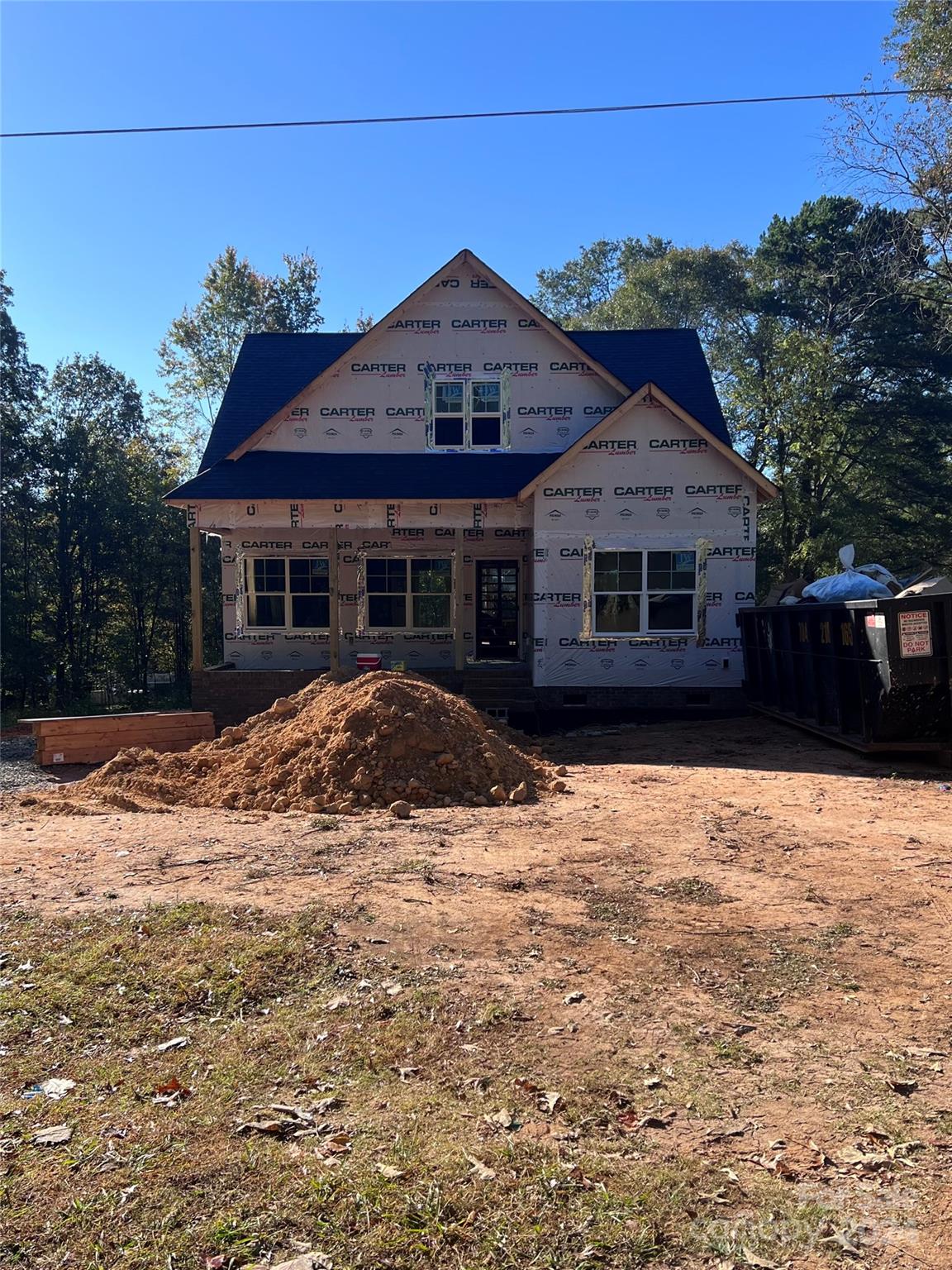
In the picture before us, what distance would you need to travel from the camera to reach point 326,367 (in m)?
18.5

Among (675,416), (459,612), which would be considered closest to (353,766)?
(459,612)

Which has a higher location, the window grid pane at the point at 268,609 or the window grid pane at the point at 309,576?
the window grid pane at the point at 309,576

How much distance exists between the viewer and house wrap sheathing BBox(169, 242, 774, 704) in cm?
1603

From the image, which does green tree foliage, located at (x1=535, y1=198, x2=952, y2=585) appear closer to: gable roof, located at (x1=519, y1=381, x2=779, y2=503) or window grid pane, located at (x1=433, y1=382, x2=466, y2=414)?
gable roof, located at (x1=519, y1=381, x2=779, y2=503)

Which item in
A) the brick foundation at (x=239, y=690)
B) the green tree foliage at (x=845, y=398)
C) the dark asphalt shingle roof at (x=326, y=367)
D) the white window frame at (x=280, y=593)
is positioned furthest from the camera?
the green tree foliage at (x=845, y=398)

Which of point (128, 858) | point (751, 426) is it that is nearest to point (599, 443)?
point (128, 858)

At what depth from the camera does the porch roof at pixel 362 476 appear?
53.1 feet

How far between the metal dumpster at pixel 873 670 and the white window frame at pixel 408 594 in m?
7.64

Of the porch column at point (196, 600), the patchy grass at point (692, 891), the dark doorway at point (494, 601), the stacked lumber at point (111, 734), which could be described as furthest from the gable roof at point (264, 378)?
the patchy grass at point (692, 891)

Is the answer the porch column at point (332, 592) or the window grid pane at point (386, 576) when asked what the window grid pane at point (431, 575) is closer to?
the window grid pane at point (386, 576)

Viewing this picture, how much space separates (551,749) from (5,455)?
58.0 feet

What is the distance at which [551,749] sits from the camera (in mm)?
13602

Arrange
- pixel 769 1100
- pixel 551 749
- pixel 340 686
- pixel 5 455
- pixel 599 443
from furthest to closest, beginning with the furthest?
pixel 5 455
pixel 599 443
pixel 551 749
pixel 340 686
pixel 769 1100

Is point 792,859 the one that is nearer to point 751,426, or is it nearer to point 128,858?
point 128,858
